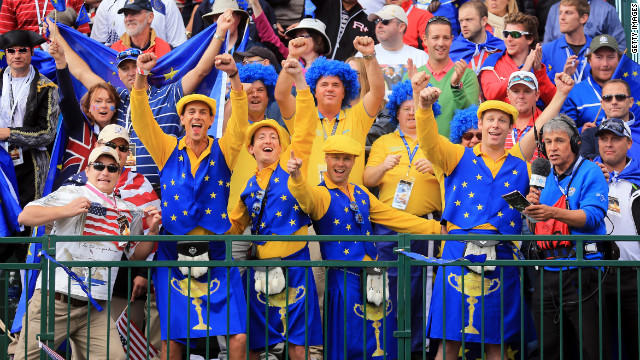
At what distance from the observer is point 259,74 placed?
376 inches

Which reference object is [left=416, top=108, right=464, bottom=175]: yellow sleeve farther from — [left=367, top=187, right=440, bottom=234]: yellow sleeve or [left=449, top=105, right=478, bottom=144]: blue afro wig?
[left=449, top=105, right=478, bottom=144]: blue afro wig

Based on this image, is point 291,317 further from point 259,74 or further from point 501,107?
point 259,74

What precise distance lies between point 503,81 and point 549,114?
130 cm

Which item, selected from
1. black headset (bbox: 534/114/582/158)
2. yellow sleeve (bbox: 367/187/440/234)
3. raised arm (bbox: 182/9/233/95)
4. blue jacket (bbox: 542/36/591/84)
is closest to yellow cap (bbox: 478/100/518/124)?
black headset (bbox: 534/114/582/158)

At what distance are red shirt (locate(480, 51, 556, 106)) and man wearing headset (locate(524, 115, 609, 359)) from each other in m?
2.04

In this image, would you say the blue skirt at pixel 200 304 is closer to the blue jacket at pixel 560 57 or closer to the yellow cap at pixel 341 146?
the yellow cap at pixel 341 146

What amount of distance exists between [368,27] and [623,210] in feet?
16.2

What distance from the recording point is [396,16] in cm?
1114

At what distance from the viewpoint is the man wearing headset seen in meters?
7.61

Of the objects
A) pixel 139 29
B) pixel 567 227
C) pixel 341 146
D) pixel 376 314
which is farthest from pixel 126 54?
pixel 567 227

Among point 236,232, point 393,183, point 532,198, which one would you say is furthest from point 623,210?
point 236,232

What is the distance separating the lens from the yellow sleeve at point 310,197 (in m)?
7.75

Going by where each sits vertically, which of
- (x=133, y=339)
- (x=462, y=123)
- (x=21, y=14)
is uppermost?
(x=21, y=14)

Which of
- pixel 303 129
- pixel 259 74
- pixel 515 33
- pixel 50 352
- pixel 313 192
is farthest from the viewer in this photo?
pixel 515 33
